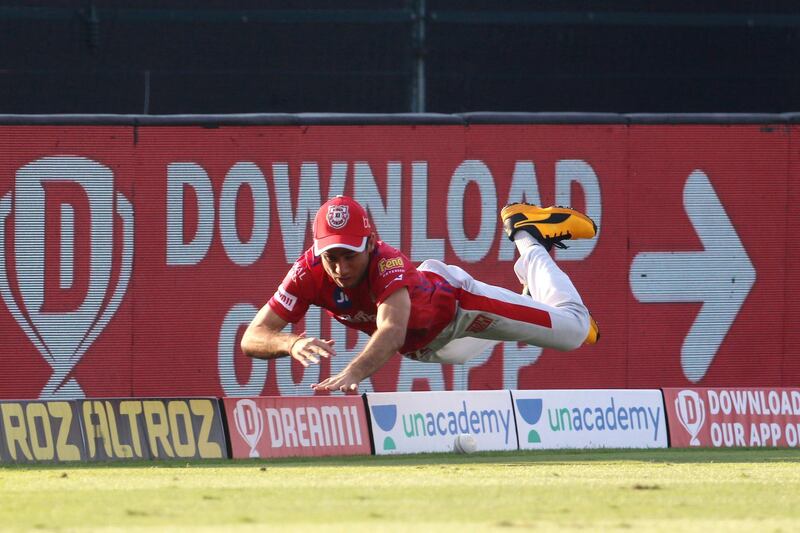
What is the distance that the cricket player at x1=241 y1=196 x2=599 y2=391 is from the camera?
1001cm

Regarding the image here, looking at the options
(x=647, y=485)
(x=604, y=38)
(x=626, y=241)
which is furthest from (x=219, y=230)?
(x=647, y=485)

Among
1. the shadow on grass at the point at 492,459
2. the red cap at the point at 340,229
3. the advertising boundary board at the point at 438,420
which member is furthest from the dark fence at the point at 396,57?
the red cap at the point at 340,229

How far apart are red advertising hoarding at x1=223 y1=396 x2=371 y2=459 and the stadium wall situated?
1.59 metres

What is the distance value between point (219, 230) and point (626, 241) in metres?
4.38

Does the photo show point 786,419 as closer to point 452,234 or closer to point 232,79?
point 452,234

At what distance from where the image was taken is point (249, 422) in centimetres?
1358

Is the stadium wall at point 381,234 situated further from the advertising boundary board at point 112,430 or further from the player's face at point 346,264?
the player's face at point 346,264

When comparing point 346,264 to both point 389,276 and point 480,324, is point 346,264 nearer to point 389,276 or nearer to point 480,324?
point 389,276

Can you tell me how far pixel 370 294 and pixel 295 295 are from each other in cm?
56

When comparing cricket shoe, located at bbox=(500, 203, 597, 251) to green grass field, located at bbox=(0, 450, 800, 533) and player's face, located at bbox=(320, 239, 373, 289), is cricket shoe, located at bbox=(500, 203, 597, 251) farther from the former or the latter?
player's face, located at bbox=(320, 239, 373, 289)

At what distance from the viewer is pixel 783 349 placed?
53.2 ft

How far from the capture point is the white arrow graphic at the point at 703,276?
52.5 feet

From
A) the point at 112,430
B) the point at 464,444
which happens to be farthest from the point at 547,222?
the point at 112,430

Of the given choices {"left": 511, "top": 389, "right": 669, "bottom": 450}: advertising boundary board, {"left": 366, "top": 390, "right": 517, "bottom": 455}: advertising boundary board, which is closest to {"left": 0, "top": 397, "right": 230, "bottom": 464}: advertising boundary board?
{"left": 366, "top": 390, "right": 517, "bottom": 455}: advertising boundary board
